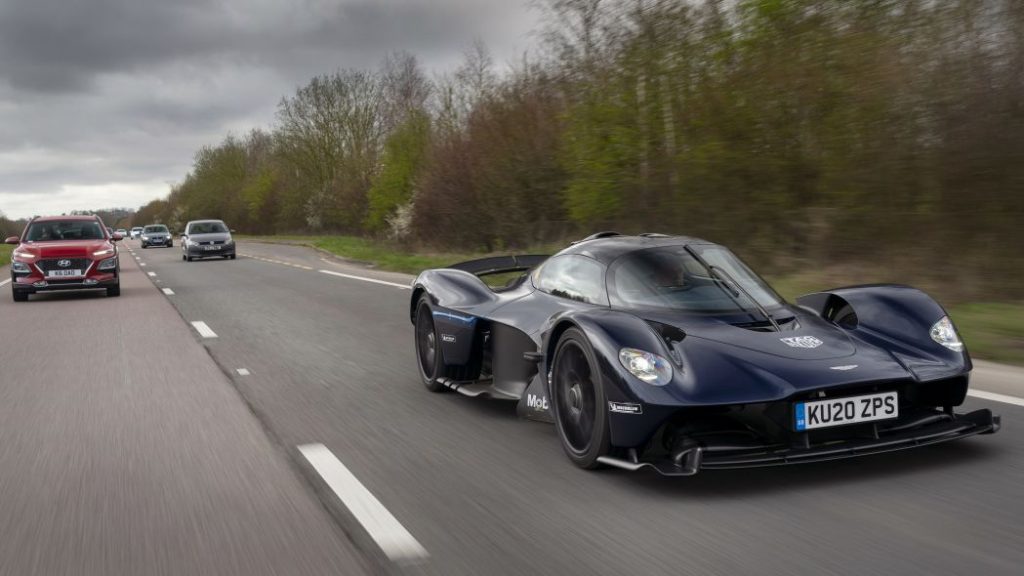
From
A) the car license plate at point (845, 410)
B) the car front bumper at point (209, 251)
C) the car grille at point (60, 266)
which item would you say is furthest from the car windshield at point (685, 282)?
the car front bumper at point (209, 251)

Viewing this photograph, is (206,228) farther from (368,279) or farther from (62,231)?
(368,279)

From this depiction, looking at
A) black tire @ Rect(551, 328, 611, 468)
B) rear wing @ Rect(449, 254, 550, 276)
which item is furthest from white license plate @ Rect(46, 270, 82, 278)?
black tire @ Rect(551, 328, 611, 468)

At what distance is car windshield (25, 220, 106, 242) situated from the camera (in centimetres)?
1868

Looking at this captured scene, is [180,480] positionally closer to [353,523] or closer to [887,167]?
[353,523]

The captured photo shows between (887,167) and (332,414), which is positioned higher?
(887,167)

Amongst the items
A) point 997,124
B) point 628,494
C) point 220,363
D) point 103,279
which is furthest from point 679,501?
point 103,279

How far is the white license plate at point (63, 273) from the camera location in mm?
17578

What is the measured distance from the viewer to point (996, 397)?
615cm

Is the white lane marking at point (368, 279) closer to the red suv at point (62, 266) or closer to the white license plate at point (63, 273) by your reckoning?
the red suv at point (62, 266)

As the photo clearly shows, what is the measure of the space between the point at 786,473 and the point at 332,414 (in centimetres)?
315

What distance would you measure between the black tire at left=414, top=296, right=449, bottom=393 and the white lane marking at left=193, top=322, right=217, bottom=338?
174 inches

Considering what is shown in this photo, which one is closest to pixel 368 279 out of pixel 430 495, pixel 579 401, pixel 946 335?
pixel 579 401

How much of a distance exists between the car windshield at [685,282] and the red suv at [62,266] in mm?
14865

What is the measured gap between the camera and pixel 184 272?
1026 inches
